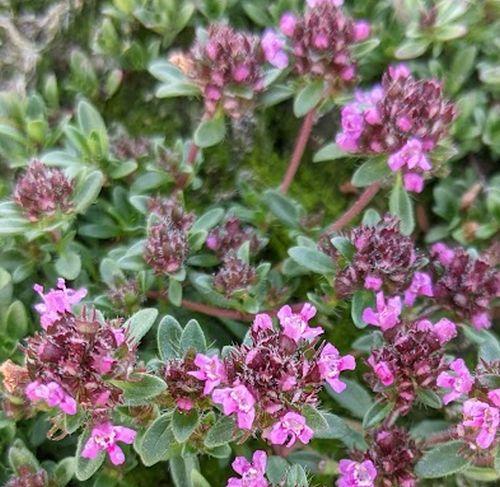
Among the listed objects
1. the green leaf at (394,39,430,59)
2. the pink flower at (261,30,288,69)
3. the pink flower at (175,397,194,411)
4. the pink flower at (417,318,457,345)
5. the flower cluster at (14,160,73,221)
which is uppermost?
the pink flower at (261,30,288,69)

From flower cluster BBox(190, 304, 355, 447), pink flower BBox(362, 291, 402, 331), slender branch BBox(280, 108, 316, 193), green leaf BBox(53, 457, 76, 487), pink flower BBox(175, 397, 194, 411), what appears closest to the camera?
flower cluster BBox(190, 304, 355, 447)

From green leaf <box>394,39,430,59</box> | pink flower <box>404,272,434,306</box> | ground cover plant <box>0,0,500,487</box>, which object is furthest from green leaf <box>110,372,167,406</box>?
green leaf <box>394,39,430,59</box>

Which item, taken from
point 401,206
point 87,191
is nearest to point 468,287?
point 401,206

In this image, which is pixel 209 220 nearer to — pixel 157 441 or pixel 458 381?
pixel 157 441

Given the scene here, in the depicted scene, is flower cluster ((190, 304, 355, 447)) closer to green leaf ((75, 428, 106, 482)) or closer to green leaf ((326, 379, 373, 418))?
green leaf ((75, 428, 106, 482))

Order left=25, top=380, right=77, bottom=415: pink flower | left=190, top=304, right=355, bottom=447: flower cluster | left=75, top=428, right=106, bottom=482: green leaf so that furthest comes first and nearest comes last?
left=75, top=428, right=106, bottom=482: green leaf, left=190, top=304, right=355, bottom=447: flower cluster, left=25, top=380, right=77, bottom=415: pink flower

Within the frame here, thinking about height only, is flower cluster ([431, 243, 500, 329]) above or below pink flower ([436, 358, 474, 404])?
below

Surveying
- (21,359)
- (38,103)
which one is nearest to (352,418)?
(21,359)

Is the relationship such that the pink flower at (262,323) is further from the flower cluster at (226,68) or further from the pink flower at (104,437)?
the flower cluster at (226,68)
